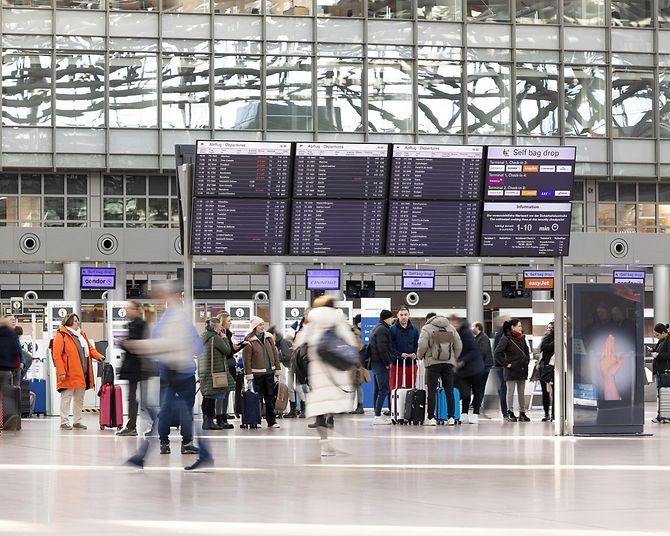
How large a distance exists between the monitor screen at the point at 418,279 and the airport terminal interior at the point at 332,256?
0.14 m

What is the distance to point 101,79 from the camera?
139ft

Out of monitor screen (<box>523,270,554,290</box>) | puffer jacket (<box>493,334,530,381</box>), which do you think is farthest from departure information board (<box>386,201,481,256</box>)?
monitor screen (<box>523,270,554,290</box>)

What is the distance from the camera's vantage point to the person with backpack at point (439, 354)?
21234 mm

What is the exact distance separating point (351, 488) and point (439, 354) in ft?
32.7

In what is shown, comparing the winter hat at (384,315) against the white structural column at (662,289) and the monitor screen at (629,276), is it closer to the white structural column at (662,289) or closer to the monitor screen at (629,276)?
the monitor screen at (629,276)

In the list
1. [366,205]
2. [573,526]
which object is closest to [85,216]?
[366,205]

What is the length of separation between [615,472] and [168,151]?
30843 mm

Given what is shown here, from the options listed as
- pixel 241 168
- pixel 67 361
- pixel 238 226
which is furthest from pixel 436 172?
pixel 67 361

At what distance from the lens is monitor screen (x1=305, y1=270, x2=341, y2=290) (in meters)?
36.8

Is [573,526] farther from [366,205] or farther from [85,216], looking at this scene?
[85,216]

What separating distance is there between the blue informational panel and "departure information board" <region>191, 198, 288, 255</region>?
12.8ft

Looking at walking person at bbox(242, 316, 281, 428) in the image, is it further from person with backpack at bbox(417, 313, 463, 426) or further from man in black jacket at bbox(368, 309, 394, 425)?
person with backpack at bbox(417, 313, 463, 426)

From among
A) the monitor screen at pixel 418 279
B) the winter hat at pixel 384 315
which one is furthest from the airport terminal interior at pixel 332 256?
the monitor screen at pixel 418 279

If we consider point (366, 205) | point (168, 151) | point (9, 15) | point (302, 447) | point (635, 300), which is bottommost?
point (302, 447)
